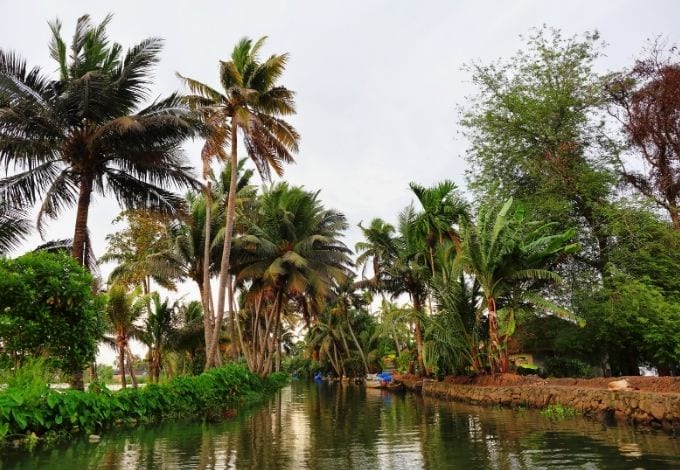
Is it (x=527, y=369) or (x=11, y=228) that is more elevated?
(x=11, y=228)

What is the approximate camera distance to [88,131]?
13672 mm

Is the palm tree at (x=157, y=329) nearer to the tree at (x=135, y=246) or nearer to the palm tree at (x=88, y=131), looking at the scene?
the tree at (x=135, y=246)

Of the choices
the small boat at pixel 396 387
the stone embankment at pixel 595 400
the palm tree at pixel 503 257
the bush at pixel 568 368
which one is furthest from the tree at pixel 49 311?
the bush at pixel 568 368

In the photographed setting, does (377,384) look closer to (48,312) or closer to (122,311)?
(122,311)

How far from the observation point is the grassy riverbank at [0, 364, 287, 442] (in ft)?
26.6

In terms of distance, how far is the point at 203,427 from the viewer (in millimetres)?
11148

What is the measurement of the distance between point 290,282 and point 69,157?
1301cm

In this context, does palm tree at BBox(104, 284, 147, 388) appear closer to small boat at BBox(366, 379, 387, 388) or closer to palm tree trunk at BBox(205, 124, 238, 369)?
A: palm tree trunk at BBox(205, 124, 238, 369)

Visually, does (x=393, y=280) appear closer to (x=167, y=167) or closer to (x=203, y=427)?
(x=167, y=167)

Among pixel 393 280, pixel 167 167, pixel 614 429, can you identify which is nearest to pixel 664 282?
pixel 614 429

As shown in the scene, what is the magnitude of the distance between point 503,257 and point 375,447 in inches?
371

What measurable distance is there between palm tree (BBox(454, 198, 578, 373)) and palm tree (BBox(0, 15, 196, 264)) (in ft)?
30.1

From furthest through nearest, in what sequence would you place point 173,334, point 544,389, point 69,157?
point 173,334
point 69,157
point 544,389

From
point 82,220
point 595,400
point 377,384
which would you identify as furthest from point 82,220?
point 377,384
